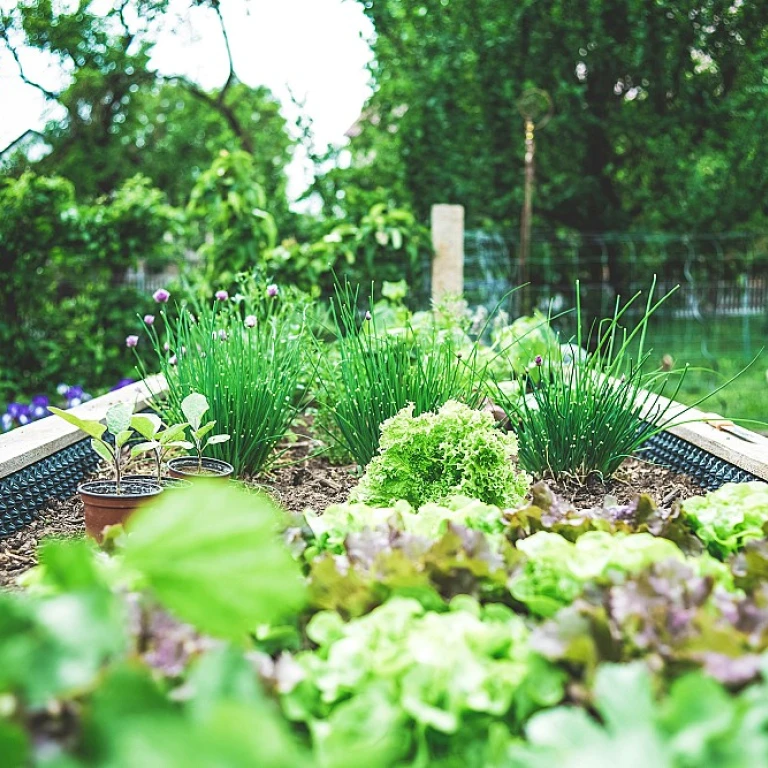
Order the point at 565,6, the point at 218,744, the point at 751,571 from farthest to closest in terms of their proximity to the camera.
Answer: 1. the point at 565,6
2. the point at 751,571
3. the point at 218,744

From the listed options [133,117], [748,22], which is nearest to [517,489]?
[748,22]

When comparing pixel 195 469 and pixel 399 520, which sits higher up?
pixel 399 520

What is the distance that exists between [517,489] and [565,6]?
811 cm

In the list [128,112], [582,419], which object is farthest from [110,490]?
[128,112]

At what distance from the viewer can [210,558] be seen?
78 centimetres

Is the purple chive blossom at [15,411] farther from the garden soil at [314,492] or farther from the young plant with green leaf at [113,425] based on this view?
the young plant with green leaf at [113,425]

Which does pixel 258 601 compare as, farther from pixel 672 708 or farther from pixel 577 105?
pixel 577 105

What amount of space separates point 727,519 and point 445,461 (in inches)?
34.7

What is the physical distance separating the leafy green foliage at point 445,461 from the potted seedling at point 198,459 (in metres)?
0.42

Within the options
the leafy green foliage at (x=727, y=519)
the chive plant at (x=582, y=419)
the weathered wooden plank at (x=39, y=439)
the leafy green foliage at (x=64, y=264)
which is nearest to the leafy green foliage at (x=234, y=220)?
the leafy green foliage at (x=64, y=264)

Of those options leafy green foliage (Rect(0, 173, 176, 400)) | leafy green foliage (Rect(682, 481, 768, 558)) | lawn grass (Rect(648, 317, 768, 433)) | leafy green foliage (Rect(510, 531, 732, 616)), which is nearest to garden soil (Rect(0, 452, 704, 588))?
leafy green foliage (Rect(682, 481, 768, 558))

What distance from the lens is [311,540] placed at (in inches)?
61.7

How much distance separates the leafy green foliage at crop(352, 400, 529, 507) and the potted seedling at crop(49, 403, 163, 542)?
61cm

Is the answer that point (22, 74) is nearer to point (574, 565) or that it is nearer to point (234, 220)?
point (234, 220)
